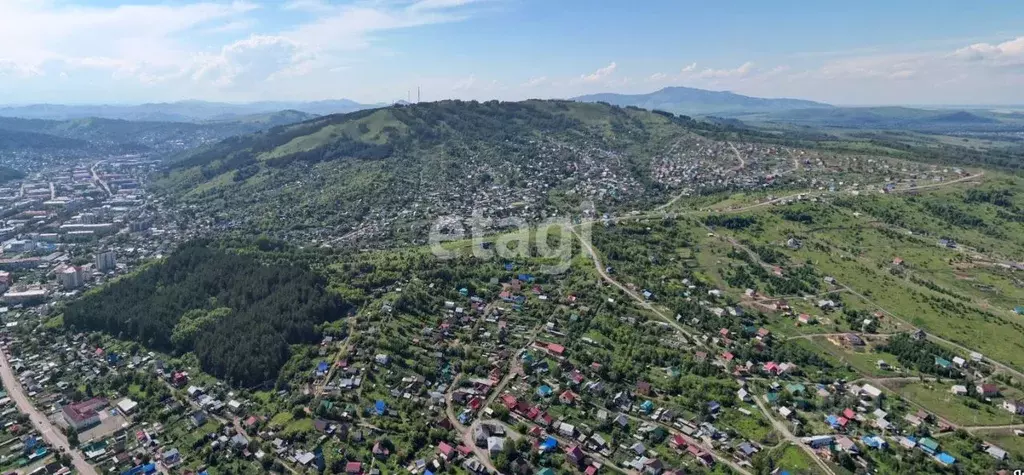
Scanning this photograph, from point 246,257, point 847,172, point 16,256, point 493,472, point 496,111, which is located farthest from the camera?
point 496,111

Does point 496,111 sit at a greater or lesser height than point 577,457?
greater

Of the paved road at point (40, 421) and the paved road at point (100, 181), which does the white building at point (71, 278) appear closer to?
the paved road at point (40, 421)

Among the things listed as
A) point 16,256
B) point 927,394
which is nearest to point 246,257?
point 16,256

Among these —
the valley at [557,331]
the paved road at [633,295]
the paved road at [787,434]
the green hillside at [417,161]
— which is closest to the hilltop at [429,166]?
the green hillside at [417,161]

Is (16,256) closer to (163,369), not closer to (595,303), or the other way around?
(163,369)

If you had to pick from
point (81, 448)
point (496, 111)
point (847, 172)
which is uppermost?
point (496, 111)

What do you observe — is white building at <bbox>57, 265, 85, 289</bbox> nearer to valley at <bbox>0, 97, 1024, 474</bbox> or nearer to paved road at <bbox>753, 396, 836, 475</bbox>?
valley at <bbox>0, 97, 1024, 474</bbox>

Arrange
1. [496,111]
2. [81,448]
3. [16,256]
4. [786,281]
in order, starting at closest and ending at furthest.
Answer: [81,448] → [786,281] → [16,256] → [496,111]

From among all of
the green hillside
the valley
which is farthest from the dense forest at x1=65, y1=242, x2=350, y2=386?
the green hillside
